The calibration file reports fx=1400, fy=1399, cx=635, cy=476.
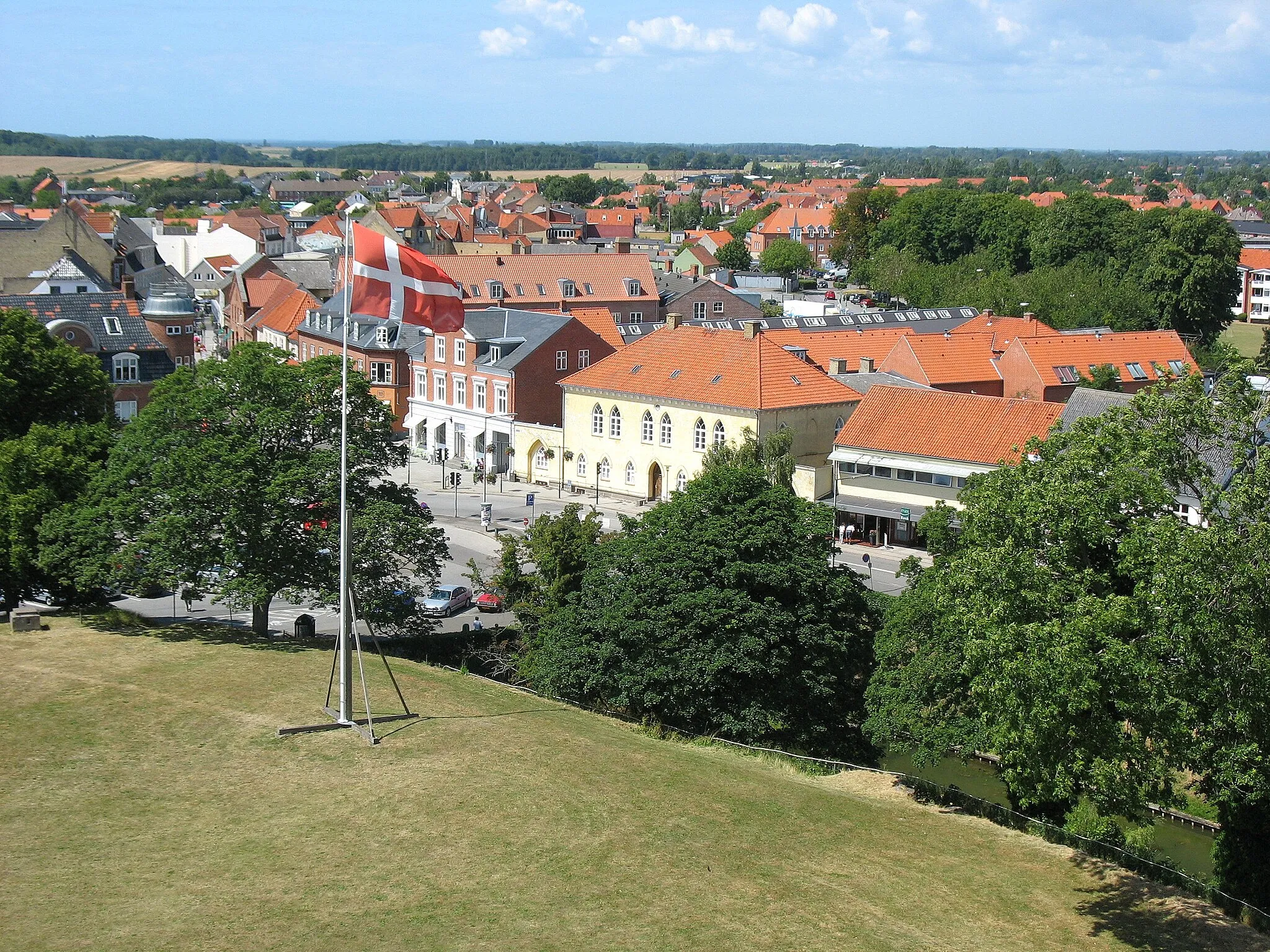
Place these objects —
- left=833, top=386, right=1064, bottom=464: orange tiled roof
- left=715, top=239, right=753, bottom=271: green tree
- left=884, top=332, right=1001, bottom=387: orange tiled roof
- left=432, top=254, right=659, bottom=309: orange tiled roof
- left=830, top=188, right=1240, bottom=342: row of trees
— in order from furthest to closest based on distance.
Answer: left=715, top=239, right=753, bottom=271: green tree, left=830, top=188, right=1240, bottom=342: row of trees, left=432, top=254, right=659, bottom=309: orange tiled roof, left=884, top=332, right=1001, bottom=387: orange tiled roof, left=833, top=386, right=1064, bottom=464: orange tiled roof

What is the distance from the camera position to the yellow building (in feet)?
198

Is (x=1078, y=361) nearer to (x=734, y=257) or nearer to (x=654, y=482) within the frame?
(x=654, y=482)

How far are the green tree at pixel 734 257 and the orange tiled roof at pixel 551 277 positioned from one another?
54116 mm

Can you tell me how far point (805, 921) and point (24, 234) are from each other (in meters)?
95.8

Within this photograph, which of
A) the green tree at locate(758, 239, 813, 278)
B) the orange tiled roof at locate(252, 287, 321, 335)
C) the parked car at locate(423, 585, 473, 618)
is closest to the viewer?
the parked car at locate(423, 585, 473, 618)

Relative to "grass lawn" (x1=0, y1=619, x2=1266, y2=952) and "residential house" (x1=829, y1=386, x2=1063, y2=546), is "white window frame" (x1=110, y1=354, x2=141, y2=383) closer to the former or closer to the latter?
"residential house" (x1=829, y1=386, x2=1063, y2=546)

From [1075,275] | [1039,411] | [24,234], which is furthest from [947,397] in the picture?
[24,234]

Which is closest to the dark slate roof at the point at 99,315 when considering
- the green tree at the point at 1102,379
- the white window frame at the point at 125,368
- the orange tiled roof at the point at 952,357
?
the white window frame at the point at 125,368

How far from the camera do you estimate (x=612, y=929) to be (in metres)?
20.6

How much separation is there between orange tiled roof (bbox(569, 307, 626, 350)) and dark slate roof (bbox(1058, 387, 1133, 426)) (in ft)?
86.5

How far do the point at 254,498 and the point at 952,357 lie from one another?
45993mm

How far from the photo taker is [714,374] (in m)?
61.9

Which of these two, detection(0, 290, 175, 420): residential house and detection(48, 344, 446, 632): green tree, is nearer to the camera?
detection(48, 344, 446, 632): green tree

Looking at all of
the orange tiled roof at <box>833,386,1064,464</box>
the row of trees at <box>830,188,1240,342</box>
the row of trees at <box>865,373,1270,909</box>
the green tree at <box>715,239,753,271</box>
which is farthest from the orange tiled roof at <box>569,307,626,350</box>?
the green tree at <box>715,239,753,271</box>
